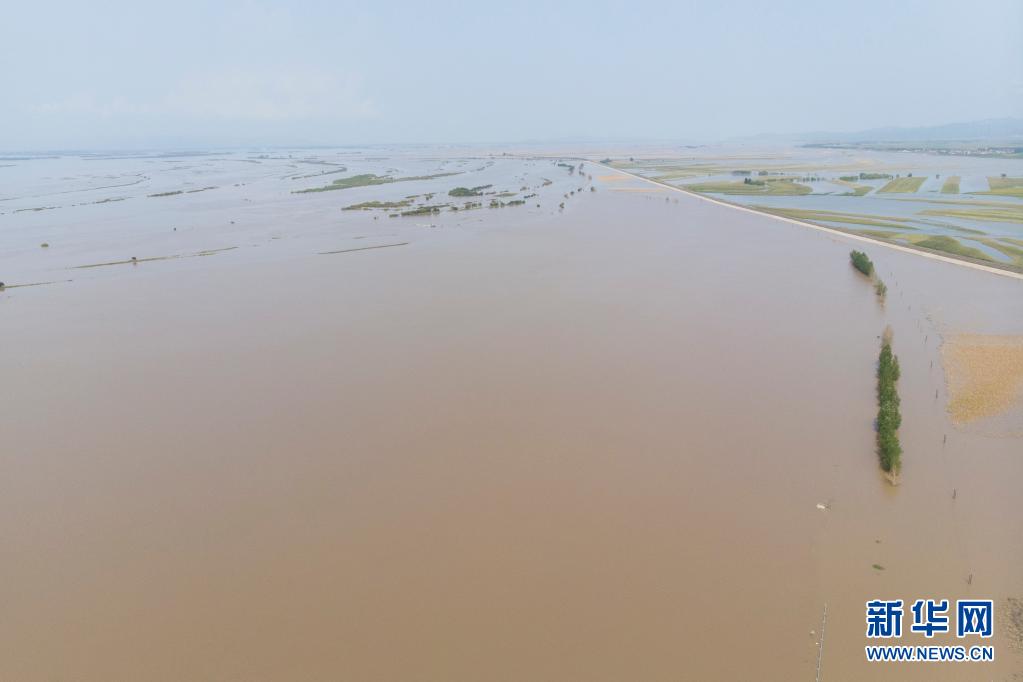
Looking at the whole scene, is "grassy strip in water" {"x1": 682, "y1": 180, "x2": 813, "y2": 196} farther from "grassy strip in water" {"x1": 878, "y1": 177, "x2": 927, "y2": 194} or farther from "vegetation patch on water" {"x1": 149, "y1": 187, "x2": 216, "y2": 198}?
"vegetation patch on water" {"x1": 149, "y1": 187, "x2": 216, "y2": 198}

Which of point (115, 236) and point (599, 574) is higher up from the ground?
point (115, 236)

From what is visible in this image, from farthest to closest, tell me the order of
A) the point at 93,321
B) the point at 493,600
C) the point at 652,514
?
1. the point at 93,321
2. the point at 652,514
3. the point at 493,600

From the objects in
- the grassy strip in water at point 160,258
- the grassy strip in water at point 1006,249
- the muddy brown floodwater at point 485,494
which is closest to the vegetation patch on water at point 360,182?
the grassy strip in water at point 160,258

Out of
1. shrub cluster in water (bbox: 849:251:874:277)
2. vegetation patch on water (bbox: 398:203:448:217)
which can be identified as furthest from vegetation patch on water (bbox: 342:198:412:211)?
shrub cluster in water (bbox: 849:251:874:277)

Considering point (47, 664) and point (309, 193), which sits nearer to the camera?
point (47, 664)

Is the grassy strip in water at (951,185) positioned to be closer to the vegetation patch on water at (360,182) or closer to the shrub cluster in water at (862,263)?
the shrub cluster in water at (862,263)

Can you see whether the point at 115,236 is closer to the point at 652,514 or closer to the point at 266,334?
the point at 266,334

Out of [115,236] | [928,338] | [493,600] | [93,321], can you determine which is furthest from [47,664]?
[115,236]
